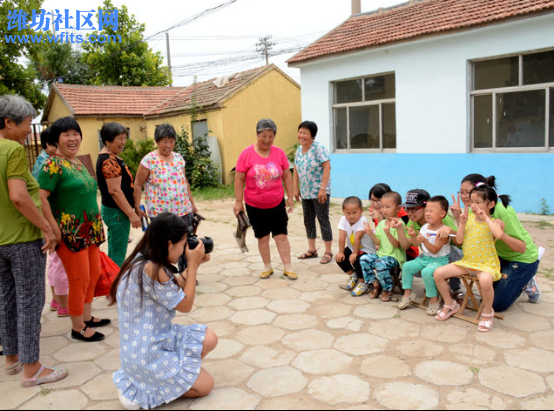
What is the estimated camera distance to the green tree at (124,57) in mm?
23828

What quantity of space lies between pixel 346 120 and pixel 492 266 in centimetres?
760

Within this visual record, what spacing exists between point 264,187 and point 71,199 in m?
1.93

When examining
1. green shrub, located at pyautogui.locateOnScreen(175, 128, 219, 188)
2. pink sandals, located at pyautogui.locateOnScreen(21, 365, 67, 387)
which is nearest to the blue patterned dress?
pink sandals, located at pyautogui.locateOnScreen(21, 365, 67, 387)

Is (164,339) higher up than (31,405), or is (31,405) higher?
(164,339)

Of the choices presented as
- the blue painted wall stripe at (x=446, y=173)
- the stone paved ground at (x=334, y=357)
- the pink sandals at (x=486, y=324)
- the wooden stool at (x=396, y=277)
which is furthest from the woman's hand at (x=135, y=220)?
the blue painted wall stripe at (x=446, y=173)

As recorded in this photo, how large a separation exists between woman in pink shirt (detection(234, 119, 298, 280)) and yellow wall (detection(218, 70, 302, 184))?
951 centimetres

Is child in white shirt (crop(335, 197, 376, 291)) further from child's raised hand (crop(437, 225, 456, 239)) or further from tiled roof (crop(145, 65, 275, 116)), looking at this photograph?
tiled roof (crop(145, 65, 275, 116))

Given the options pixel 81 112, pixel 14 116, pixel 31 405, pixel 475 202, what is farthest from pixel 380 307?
pixel 81 112

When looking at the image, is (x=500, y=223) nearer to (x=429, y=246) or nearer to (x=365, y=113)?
(x=429, y=246)

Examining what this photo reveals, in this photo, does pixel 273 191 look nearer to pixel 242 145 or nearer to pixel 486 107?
pixel 486 107

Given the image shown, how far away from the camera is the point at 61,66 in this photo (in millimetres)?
27234

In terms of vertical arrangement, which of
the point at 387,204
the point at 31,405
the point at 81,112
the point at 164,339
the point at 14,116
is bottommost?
the point at 31,405

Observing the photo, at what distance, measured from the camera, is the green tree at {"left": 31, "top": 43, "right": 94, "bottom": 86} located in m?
26.5

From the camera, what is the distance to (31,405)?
8.89 feet
